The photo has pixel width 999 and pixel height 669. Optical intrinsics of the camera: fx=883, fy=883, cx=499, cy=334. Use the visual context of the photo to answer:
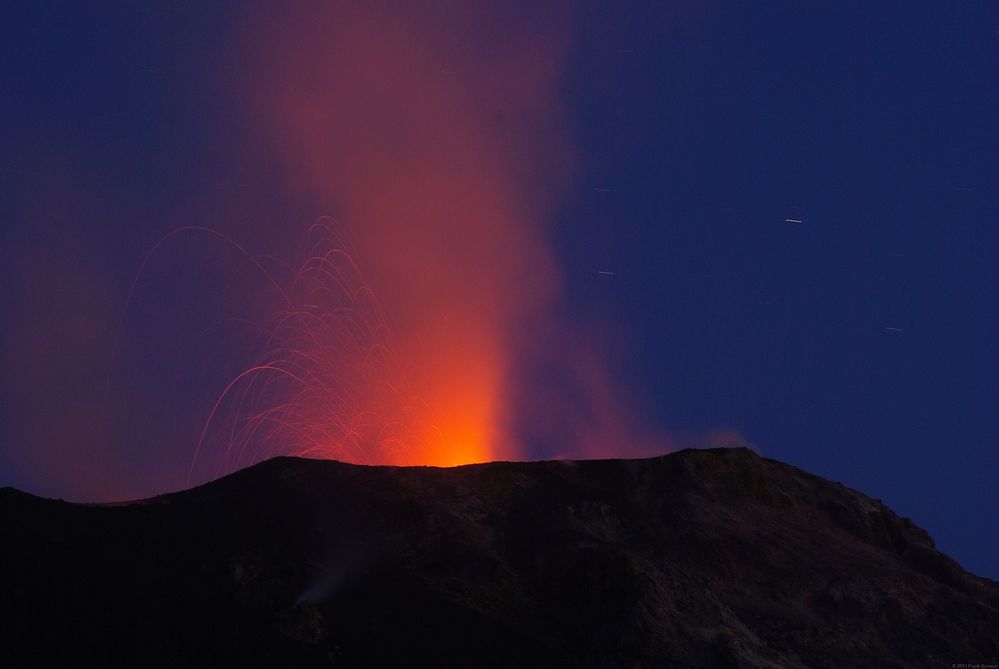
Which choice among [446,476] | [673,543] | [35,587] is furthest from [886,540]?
[35,587]

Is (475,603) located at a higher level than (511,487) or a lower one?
lower

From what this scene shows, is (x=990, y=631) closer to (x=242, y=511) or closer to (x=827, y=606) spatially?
(x=827, y=606)

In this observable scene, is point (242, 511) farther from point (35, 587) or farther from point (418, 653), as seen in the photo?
point (418, 653)

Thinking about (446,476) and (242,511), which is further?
(446,476)

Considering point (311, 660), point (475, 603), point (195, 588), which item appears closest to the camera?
point (311, 660)

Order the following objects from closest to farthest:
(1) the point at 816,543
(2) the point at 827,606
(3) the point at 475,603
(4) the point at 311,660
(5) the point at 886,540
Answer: (4) the point at 311,660 < (3) the point at 475,603 < (2) the point at 827,606 < (1) the point at 816,543 < (5) the point at 886,540

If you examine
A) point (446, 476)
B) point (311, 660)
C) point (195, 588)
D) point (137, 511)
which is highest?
point (446, 476)
